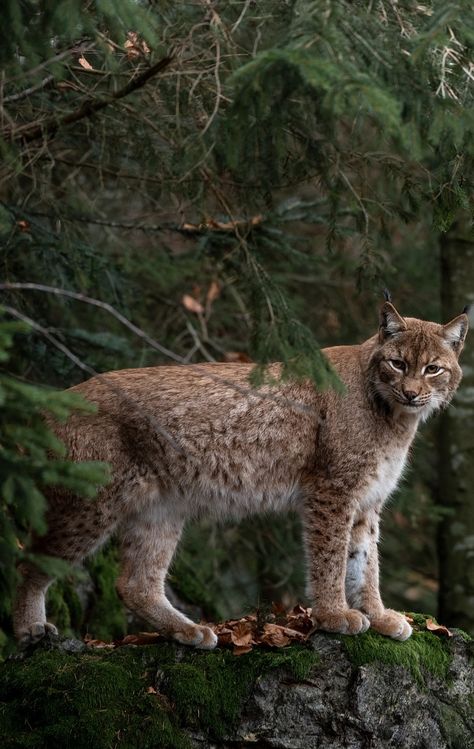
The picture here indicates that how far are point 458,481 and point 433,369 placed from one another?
311 centimetres

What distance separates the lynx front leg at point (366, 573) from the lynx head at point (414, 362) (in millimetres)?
731

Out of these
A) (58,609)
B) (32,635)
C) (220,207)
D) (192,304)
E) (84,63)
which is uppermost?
(84,63)

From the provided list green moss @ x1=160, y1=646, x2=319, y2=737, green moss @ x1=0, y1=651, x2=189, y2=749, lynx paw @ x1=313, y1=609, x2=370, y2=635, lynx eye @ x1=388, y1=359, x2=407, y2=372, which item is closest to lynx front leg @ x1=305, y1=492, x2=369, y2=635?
lynx paw @ x1=313, y1=609, x2=370, y2=635

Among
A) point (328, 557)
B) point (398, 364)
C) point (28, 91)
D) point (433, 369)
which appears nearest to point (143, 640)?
point (328, 557)

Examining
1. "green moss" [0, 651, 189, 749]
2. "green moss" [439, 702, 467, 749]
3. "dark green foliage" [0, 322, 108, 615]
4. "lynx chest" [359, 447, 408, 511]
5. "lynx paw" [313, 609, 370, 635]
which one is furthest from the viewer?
"lynx chest" [359, 447, 408, 511]

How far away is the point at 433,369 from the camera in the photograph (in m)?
6.56

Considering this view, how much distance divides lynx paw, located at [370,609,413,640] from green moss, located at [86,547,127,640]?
2612mm

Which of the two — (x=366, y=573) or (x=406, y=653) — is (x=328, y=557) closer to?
(x=366, y=573)

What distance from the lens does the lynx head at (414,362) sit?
6453mm

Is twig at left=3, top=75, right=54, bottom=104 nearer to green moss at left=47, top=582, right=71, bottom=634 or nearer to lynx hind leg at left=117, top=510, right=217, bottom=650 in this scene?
lynx hind leg at left=117, top=510, right=217, bottom=650

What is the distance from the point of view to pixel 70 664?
6090 mm

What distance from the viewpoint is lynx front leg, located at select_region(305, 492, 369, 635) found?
6197mm

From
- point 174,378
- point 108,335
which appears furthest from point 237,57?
point 108,335

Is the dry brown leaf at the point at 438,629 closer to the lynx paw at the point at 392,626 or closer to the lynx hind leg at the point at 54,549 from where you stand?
the lynx paw at the point at 392,626
